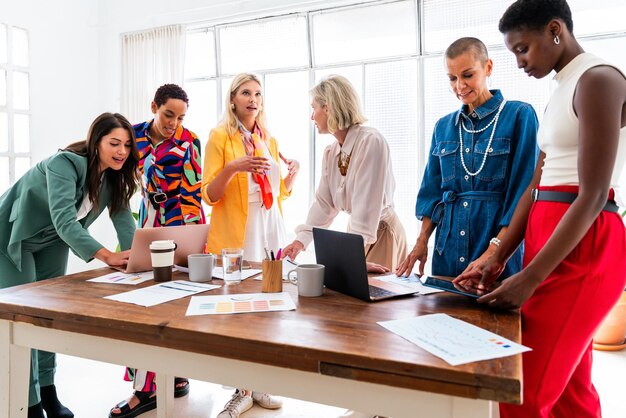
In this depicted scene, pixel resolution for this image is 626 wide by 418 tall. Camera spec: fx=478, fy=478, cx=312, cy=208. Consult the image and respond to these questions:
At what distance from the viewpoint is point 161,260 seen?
1629 millimetres

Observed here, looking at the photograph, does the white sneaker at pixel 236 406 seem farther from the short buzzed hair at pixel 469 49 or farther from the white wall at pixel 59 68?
the white wall at pixel 59 68

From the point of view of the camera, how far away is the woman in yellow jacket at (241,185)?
2.43 metres

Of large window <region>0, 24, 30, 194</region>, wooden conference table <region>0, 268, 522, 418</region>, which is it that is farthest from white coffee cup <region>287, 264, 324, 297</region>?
large window <region>0, 24, 30, 194</region>

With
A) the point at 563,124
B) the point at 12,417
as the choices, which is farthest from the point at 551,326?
the point at 12,417

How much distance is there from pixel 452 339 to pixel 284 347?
1.17 feet

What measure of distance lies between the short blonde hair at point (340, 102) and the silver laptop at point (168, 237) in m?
0.72

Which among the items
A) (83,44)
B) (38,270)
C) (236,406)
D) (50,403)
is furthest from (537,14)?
(83,44)

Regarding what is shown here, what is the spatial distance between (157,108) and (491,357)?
2.26m

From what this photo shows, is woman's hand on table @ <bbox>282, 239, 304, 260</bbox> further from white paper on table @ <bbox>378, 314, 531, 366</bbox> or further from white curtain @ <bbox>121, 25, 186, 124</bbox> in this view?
white curtain @ <bbox>121, 25, 186, 124</bbox>

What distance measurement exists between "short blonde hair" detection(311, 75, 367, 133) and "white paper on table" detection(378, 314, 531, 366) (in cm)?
111

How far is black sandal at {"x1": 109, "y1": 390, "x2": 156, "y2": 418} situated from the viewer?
92.0 inches

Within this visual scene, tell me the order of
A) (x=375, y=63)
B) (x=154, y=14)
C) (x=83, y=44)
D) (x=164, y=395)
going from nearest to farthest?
(x=164, y=395)
(x=375, y=63)
(x=154, y=14)
(x=83, y=44)

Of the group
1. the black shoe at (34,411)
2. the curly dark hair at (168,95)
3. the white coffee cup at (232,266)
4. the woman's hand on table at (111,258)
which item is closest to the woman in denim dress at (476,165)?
the white coffee cup at (232,266)

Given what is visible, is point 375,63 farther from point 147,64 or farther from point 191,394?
point 191,394
